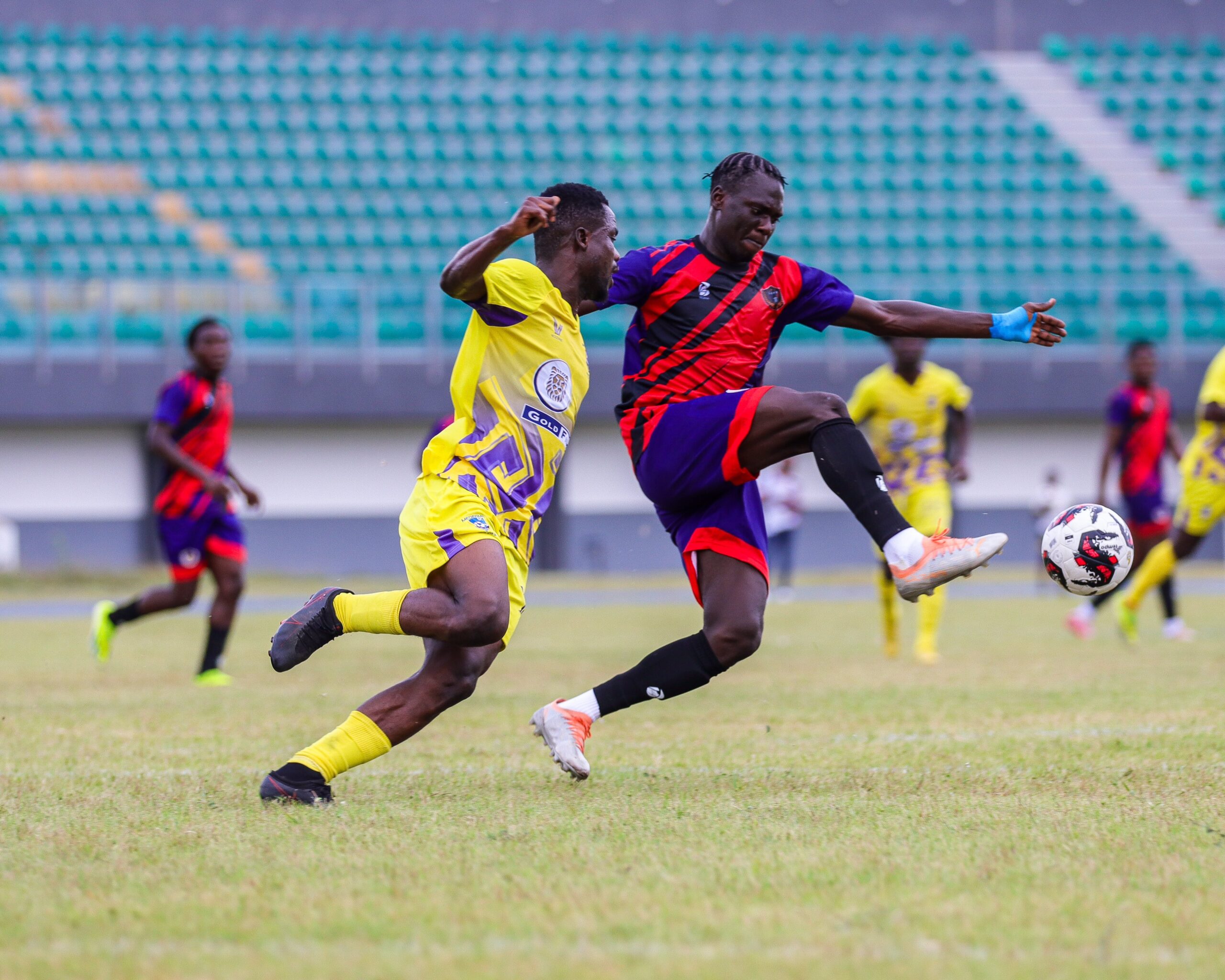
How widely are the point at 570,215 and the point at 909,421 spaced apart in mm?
5318

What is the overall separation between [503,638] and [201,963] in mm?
1823

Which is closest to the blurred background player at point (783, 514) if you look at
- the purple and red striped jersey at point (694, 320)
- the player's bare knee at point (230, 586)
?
the player's bare knee at point (230, 586)

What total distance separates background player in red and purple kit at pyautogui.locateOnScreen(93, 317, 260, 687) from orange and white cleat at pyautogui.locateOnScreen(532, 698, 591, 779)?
4436 millimetres

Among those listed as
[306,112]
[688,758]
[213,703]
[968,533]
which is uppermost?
[306,112]

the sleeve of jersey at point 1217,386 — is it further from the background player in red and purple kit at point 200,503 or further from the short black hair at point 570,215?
the background player in red and purple kit at point 200,503

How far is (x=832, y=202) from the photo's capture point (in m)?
26.1

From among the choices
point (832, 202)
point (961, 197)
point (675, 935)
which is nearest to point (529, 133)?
point (832, 202)

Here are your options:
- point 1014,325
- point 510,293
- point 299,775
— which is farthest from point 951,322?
point 299,775

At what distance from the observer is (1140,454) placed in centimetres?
1161

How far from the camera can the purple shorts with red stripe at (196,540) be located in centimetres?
867

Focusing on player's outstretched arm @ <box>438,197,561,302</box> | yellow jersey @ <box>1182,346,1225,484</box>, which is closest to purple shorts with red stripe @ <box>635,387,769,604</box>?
player's outstretched arm @ <box>438,197,561,302</box>

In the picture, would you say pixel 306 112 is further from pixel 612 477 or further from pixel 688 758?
pixel 688 758

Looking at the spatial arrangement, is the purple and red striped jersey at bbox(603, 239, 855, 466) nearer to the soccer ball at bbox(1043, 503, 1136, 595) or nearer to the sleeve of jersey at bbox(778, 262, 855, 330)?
the sleeve of jersey at bbox(778, 262, 855, 330)

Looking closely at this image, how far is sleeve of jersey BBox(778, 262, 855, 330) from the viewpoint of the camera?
4.94 m
